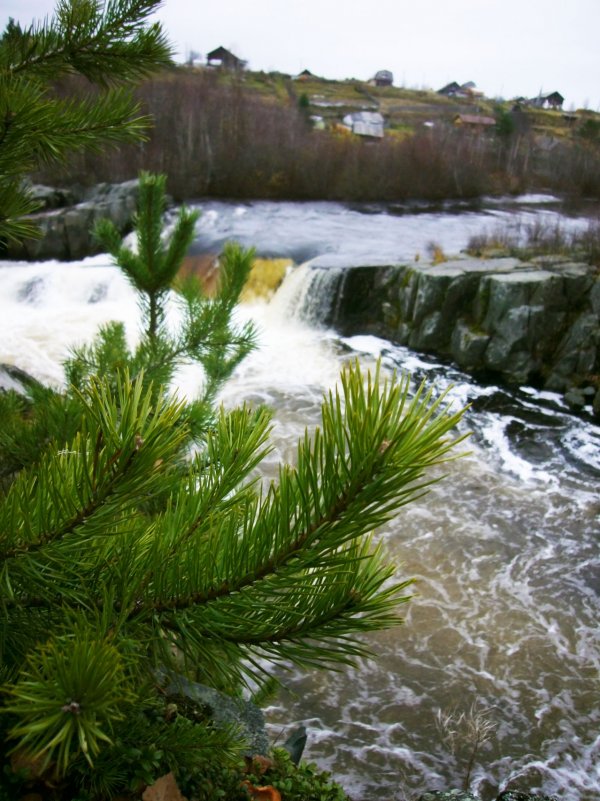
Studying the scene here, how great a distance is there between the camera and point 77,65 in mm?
2000

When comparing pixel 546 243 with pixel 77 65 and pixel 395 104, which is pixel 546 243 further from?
pixel 395 104

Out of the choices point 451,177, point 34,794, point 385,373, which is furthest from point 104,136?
point 451,177

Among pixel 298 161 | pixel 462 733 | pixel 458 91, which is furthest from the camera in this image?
pixel 458 91

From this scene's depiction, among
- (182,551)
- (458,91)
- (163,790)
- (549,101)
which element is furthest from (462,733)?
(458,91)

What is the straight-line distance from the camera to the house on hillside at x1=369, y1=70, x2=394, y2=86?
184 ft

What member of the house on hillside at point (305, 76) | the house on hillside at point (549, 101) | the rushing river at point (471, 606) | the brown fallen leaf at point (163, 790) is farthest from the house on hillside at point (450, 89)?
the brown fallen leaf at point (163, 790)

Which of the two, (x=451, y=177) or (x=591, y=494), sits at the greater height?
(x=451, y=177)

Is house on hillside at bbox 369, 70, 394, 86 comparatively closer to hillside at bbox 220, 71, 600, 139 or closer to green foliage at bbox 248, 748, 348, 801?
hillside at bbox 220, 71, 600, 139

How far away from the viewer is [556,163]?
2603 cm

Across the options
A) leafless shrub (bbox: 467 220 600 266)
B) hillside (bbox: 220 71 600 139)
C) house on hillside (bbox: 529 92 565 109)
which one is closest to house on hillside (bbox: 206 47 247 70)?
hillside (bbox: 220 71 600 139)

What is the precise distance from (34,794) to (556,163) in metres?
28.9

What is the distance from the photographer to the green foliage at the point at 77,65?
1.88 metres

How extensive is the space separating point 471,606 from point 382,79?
58.7m

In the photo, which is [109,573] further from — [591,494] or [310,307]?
[310,307]
